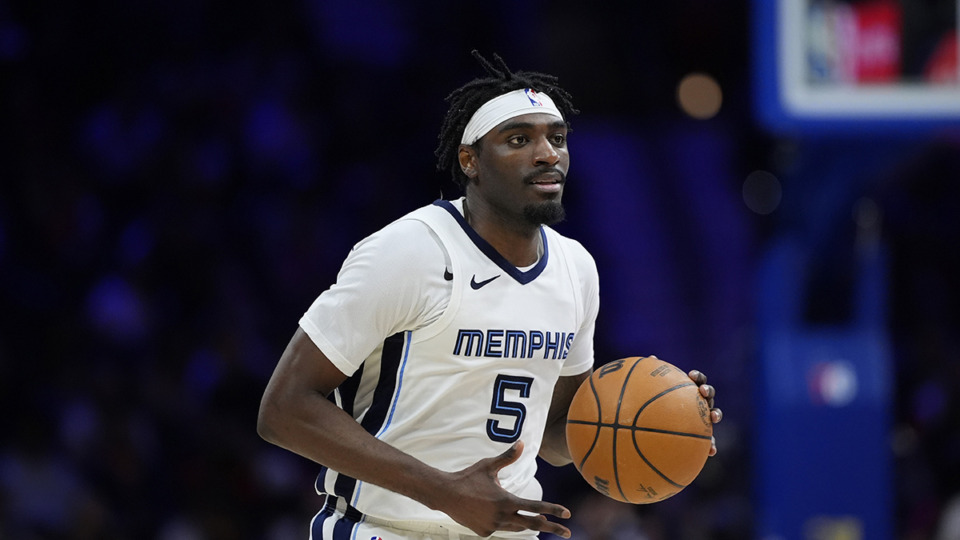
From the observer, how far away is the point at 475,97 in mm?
4266

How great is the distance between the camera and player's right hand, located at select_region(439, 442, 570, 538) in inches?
140

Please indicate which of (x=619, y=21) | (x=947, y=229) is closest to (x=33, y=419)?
(x=619, y=21)

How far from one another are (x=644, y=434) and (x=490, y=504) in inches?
27.0

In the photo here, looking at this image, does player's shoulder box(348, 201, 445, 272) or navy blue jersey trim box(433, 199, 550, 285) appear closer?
player's shoulder box(348, 201, 445, 272)

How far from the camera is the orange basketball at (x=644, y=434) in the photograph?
4.02m

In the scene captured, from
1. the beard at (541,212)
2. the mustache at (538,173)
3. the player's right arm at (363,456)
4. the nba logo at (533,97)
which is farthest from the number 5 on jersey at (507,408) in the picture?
the nba logo at (533,97)

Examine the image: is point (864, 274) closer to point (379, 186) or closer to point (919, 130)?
point (919, 130)

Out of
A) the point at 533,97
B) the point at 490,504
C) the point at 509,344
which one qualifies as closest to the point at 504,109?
the point at 533,97

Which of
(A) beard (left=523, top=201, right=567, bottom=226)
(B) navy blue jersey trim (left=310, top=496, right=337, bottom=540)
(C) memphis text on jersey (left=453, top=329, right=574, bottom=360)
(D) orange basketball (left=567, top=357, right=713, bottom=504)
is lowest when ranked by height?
(B) navy blue jersey trim (left=310, top=496, right=337, bottom=540)

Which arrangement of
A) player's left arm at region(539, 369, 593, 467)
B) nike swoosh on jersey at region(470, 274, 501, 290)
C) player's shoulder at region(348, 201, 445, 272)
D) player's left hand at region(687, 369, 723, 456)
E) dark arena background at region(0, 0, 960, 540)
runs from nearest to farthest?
player's shoulder at region(348, 201, 445, 272) → nike swoosh on jersey at region(470, 274, 501, 290) → player's left hand at region(687, 369, 723, 456) → player's left arm at region(539, 369, 593, 467) → dark arena background at region(0, 0, 960, 540)

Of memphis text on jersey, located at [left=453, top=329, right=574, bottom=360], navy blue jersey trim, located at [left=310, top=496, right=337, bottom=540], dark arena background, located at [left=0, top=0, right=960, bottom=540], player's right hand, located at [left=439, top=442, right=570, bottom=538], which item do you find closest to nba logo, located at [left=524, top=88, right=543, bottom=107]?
memphis text on jersey, located at [left=453, top=329, right=574, bottom=360]

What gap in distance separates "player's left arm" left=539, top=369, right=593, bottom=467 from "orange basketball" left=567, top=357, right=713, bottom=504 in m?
0.37

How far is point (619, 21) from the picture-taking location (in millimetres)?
13914

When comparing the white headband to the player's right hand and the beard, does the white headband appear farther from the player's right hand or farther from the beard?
the player's right hand
